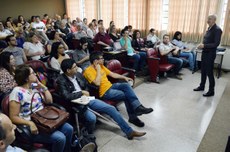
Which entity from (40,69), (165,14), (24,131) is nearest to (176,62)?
(165,14)

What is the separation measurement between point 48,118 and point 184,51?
183 inches

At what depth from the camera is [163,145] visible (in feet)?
7.97

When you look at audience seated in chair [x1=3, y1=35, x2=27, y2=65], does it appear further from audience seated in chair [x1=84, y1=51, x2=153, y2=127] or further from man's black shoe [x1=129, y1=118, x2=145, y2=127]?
man's black shoe [x1=129, y1=118, x2=145, y2=127]

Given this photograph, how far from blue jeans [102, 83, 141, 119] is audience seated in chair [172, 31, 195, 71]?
3174 millimetres

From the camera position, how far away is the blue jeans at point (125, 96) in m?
2.77

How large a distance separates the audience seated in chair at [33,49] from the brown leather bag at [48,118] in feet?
7.64

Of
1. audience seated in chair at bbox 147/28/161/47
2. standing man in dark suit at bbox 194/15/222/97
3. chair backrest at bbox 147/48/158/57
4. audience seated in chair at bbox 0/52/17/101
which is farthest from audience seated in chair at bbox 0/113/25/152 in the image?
audience seated in chair at bbox 147/28/161/47

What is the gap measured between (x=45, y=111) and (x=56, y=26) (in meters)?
5.77

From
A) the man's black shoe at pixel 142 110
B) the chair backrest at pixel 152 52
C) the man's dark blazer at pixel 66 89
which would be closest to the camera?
the man's dark blazer at pixel 66 89

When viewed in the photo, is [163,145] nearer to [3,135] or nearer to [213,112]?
[213,112]

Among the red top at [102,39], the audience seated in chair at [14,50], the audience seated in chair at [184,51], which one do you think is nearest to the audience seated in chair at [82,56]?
the audience seated in chair at [14,50]

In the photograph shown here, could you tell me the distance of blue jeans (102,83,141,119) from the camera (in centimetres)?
277

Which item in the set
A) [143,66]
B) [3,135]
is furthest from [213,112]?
[3,135]

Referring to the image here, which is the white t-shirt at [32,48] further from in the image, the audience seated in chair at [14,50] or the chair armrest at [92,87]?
the chair armrest at [92,87]
